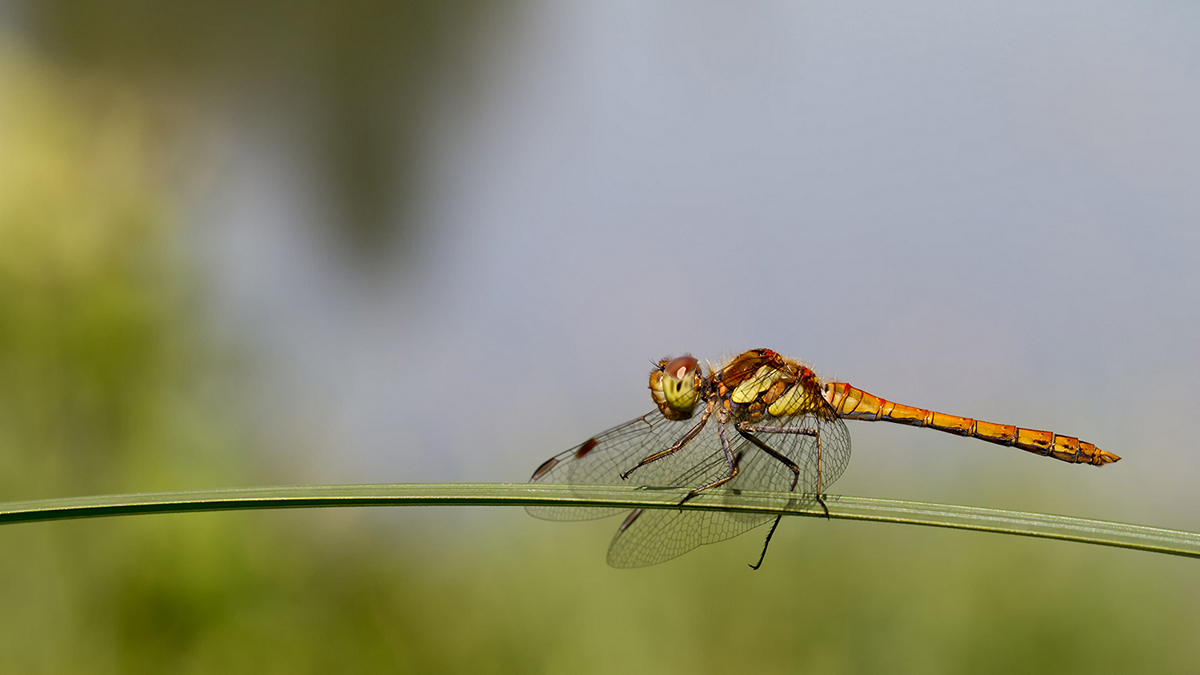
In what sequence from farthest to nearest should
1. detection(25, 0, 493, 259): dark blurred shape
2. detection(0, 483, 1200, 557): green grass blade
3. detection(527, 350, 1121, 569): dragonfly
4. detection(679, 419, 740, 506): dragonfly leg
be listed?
detection(25, 0, 493, 259): dark blurred shape < detection(527, 350, 1121, 569): dragonfly < detection(679, 419, 740, 506): dragonfly leg < detection(0, 483, 1200, 557): green grass blade

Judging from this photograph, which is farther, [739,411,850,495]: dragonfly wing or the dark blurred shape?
the dark blurred shape

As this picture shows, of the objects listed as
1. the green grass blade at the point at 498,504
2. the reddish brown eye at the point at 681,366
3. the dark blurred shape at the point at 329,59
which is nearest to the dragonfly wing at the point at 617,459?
the reddish brown eye at the point at 681,366

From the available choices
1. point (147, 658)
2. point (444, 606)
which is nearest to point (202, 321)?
point (147, 658)

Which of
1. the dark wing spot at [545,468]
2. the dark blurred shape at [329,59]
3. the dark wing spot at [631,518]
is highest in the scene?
the dark blurred shape at [329,59]

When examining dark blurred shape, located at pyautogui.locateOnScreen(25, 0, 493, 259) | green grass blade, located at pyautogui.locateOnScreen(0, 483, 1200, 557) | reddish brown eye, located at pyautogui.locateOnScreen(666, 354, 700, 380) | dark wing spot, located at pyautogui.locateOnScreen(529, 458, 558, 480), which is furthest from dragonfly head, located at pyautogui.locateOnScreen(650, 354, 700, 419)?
dark blurred shape, located at pyautogui.locateOnScreen(25, 0, 493, 259)

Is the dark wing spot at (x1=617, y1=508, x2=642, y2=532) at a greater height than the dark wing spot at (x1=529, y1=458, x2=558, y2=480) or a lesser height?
lesser

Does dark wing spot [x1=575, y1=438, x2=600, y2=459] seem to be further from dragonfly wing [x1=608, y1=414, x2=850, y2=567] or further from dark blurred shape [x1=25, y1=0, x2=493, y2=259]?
dark blurred shape [x1=25, y1=0, x2=493, y2=259]

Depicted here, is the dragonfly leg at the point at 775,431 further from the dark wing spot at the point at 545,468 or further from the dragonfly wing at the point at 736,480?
the dark wing spot at the point at 545,468
